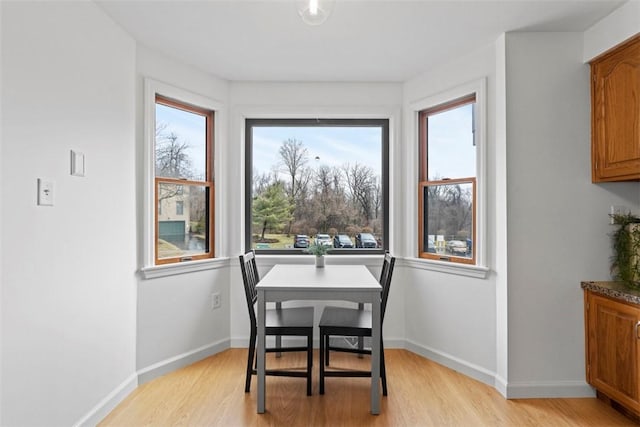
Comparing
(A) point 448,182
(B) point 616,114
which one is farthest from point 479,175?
(B) point 616,114

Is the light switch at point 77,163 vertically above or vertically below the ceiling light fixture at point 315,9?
below

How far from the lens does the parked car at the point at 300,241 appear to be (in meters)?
3.66

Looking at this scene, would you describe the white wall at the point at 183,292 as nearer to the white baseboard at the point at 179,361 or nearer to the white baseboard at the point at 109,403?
the white baseboard at the point at 179,361

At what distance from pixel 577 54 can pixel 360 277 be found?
2101 mm

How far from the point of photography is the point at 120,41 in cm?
252

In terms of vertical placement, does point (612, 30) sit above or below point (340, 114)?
above

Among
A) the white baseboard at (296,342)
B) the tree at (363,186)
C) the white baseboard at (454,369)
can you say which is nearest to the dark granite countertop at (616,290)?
the white baseboard at (454,369)

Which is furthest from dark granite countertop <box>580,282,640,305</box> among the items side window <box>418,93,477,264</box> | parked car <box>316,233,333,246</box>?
parked car <box>316,233,333,246</box>

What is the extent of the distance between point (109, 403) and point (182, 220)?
1.39m

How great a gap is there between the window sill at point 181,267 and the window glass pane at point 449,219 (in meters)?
1.82

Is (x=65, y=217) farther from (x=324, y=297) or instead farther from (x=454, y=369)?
(x=454, y=369)

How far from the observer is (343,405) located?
2467mm

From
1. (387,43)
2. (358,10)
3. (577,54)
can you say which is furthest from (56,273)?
(577,54)

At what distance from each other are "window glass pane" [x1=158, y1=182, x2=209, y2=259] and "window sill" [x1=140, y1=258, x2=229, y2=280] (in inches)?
5.2
